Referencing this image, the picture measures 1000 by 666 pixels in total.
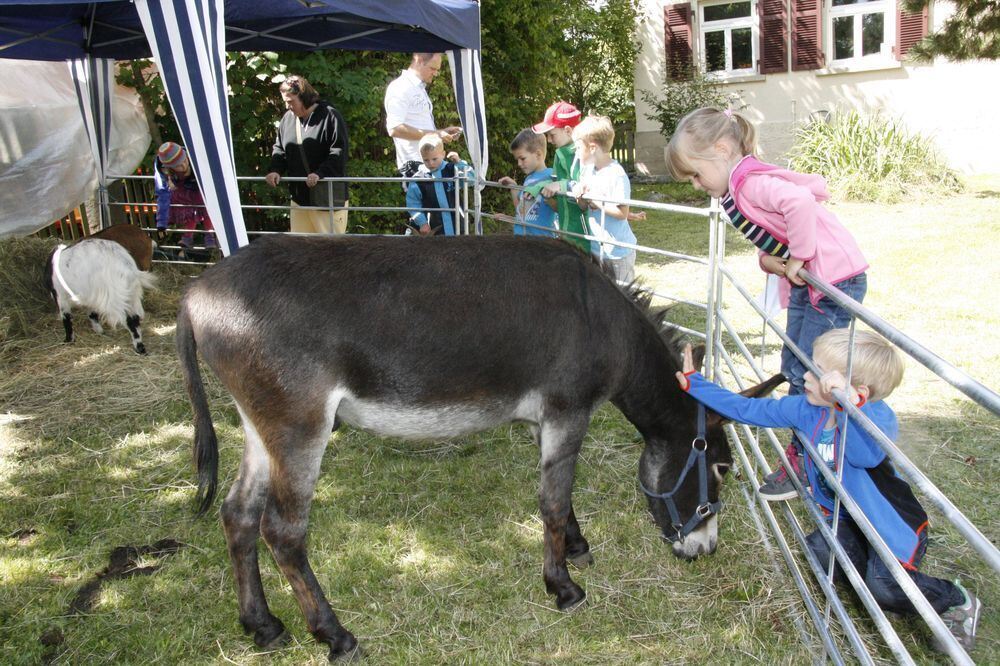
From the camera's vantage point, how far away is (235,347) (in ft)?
8.61

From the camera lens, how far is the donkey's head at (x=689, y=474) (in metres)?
3.11

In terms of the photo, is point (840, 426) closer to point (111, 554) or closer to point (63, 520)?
→ point (111, 554)

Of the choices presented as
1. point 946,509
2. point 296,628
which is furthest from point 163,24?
point 946,509

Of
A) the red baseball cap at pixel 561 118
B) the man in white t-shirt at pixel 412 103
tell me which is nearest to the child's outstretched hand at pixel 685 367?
the red baseball cap at pixel 561 118

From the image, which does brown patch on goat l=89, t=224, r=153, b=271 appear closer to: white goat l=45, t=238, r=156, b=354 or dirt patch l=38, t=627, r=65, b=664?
white goat l=45, t=238, r=156, b=354

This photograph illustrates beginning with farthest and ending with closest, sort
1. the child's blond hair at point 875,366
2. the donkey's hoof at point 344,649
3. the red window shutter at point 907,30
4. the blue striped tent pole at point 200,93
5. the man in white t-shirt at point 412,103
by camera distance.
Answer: the red window shutter at point 907,30 → the man in white t-shirt at point 412,103 → the blue striped tent pole at point 200,93 → the donkey's hoof at point 344,649 → the child's blond hair at point 875,366

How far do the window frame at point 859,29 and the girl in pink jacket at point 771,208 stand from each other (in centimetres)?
1445

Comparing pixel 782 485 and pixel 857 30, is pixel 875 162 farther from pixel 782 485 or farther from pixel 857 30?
pixel 782 485

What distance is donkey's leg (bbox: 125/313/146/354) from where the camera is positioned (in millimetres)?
6180

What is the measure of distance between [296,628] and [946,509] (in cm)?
236

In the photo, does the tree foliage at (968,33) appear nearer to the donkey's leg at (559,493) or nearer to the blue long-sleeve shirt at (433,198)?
the blue long-sleeve shirt at (433,198)

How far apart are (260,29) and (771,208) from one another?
6499 millimetres

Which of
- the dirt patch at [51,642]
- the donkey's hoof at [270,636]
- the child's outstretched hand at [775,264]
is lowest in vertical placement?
the donkey's hoof at [270,636]

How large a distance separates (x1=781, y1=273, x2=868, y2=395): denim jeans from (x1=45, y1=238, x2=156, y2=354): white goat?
513cm
